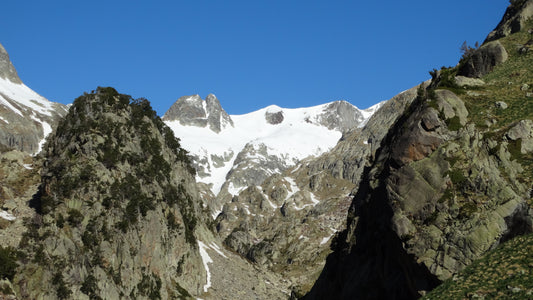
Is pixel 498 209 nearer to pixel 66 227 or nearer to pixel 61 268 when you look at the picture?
pixel 61 268

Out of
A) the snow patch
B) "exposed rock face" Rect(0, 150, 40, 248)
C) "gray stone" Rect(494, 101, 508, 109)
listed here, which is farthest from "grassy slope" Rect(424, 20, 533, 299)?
the snow patch

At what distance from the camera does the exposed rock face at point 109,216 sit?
6919cm

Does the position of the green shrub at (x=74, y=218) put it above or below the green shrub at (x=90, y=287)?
above

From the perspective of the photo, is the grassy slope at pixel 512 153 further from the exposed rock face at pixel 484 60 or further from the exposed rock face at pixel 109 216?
the exposed rock face at pixel 109 216

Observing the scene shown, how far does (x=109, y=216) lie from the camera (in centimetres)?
8338

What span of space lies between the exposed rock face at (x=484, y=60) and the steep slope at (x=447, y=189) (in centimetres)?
528

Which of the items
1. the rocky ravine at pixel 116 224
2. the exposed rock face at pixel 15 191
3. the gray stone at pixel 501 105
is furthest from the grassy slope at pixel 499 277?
the exposed rock face at pixel 15 191

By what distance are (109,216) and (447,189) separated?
64.0 m

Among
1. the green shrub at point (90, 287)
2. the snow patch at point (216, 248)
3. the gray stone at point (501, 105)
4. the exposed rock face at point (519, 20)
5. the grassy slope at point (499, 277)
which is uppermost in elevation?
the exposed rock face at point (519, 20)

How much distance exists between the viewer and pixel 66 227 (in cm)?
7450

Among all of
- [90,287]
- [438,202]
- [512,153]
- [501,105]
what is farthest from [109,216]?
[512,153]

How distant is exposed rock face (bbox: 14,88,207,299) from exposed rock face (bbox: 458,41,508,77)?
59235 millimetres

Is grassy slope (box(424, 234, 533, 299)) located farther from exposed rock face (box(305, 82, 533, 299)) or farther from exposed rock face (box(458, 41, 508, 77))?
exposed rock face (box(458, 41, 508, 77))

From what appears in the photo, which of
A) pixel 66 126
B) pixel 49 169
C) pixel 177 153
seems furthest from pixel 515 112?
pixel 177 153
